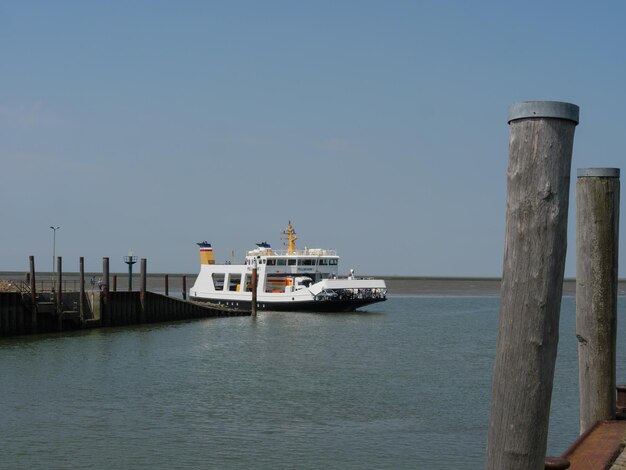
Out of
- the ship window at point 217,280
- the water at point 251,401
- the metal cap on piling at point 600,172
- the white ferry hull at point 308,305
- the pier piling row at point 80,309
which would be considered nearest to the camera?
the metal cap on piling at point 600,172

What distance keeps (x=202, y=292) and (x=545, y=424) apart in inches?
2353

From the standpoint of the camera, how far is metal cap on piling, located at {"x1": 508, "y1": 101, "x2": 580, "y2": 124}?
14.6 ft

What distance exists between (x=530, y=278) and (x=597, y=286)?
15.5ft

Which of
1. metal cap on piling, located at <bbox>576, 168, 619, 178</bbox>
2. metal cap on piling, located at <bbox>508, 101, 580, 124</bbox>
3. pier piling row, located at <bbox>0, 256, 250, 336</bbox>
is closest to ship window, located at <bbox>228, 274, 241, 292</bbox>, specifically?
pier piling row, located at <bbox>0, 256, 250, 336</bbox>

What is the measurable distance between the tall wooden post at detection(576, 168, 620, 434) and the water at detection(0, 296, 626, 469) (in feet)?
22.5

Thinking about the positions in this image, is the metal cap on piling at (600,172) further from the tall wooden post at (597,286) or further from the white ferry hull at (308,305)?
the white ferry hull at (308,305)

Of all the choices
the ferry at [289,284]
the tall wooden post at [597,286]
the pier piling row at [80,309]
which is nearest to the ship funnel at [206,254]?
the ferry at [289,284]

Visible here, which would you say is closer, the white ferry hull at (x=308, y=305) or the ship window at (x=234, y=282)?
the white ferry hull at (x=308, y=305)

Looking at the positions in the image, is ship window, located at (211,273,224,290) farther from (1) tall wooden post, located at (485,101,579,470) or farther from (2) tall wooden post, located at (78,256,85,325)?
(1) tall wooden post, located at (485,101,579,470)

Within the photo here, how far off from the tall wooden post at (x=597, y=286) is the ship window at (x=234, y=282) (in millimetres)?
54200

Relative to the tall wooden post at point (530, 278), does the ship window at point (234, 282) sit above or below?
below

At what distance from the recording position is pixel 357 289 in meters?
60.3

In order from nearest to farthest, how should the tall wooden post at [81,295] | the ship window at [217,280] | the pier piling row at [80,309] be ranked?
the pier piling row at [80,309], the tall wooden post at [81,295], the ship window at [217,280]

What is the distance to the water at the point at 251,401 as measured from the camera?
1672cm
